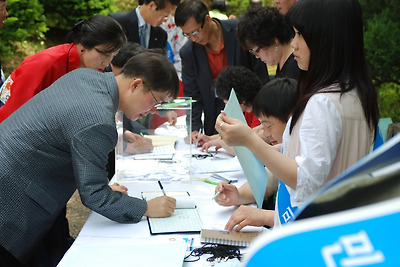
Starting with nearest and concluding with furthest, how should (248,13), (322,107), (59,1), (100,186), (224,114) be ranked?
(322,107) → (224,114) → (100,186) → (248,13) → (59,1)

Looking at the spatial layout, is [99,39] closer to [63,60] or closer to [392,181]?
[63,60]

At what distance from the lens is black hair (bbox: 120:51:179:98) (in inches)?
67.6

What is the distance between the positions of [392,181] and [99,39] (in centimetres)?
219

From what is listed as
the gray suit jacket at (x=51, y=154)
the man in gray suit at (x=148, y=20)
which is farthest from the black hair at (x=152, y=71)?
the man in gray suit at (x=148, y=20)

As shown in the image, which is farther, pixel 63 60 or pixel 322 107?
pixel 63 60

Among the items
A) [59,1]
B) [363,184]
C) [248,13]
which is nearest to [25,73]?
[248,13]

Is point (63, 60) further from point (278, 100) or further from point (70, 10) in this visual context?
point (70, 10)

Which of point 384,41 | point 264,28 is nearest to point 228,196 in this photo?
point 264,28

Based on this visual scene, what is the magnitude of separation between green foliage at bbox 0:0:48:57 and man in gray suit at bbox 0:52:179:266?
5.88 meters

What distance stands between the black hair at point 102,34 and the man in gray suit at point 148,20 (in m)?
1.32

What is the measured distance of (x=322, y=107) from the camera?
3.87ft

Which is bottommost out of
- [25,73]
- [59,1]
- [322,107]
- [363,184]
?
[59,1]

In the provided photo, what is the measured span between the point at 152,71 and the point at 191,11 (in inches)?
64.5

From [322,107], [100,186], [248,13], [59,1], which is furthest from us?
[59,1]
